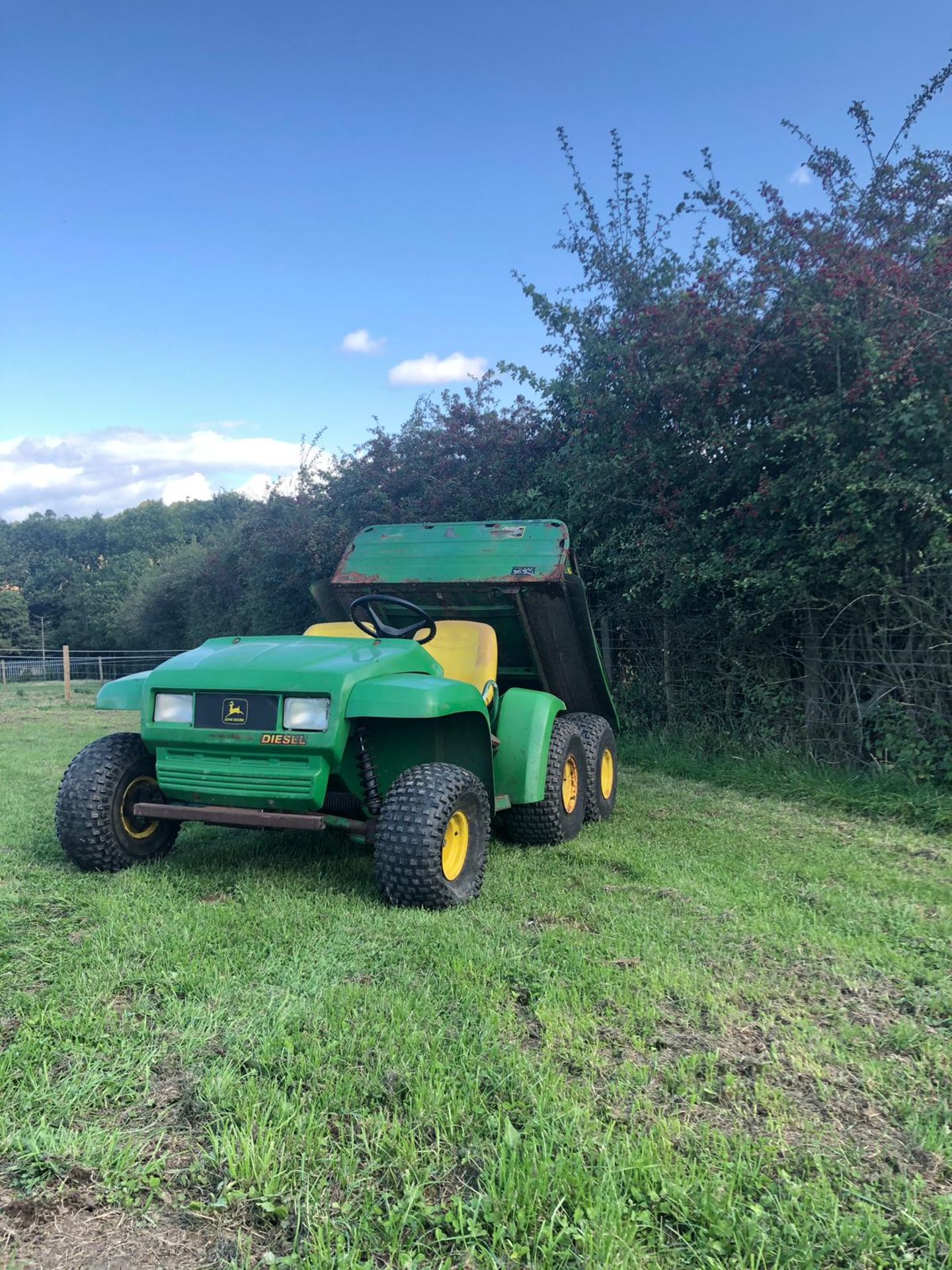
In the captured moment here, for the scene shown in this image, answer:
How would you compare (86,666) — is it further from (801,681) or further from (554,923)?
(554,923)

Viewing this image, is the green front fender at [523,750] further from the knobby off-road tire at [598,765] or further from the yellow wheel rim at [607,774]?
the yellow wheel rim at [607,774]

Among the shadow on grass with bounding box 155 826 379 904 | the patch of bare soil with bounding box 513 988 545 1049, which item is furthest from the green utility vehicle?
the patch of bare soil with bounding box 513 988 545 1049

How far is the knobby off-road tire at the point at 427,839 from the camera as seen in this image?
3646 millimetres

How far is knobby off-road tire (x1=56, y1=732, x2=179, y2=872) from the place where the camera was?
13.5 feet

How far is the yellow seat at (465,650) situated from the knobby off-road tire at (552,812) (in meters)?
0.55

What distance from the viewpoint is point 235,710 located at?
152 inches

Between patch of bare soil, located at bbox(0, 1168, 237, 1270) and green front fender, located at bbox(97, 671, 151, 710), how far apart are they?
109 inches

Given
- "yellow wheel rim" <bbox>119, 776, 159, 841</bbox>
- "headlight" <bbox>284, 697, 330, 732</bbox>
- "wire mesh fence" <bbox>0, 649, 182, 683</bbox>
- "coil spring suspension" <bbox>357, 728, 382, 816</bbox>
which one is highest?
"headlight" <bbox>284, 697, 330, 732</bbox>

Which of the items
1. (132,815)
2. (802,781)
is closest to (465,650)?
(132,815)

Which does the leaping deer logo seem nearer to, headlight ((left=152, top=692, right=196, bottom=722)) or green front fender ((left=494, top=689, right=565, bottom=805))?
headlight ((left=152, top=692, right=196, bottom=722))

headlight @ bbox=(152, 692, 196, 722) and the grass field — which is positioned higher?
headlight @ bbox=(152, 692, 196, 722)

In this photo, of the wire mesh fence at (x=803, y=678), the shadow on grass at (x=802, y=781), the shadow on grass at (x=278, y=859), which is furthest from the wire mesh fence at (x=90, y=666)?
the shadow on grass at (x=278, y=859)

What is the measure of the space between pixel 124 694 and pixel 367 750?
1.41 meters

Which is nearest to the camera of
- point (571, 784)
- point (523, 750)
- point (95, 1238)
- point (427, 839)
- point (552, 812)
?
point (95, 1238)
